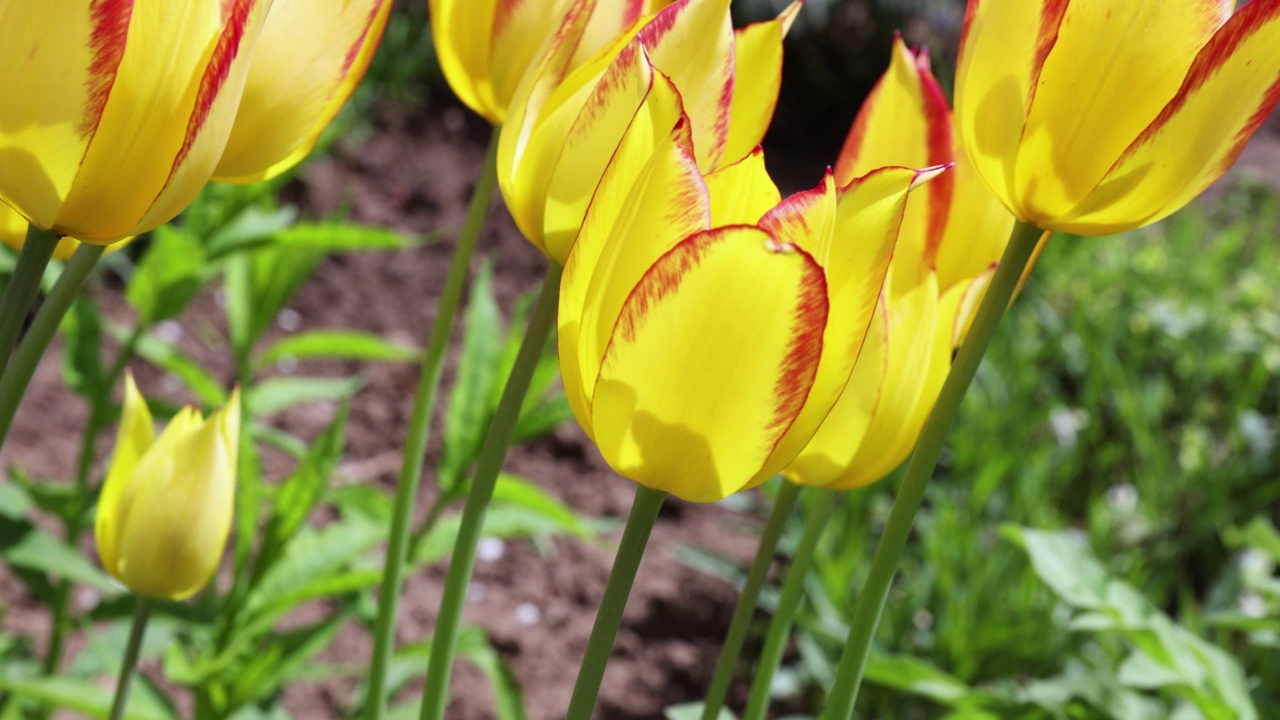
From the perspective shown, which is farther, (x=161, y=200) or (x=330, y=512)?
(x=330, y=512)

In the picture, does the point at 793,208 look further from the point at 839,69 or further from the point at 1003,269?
the point at 839,69

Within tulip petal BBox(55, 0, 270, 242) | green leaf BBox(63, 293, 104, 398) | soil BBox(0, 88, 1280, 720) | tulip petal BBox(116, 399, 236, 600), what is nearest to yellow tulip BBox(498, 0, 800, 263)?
tulip petal BBox(55, 0, 270, 242)

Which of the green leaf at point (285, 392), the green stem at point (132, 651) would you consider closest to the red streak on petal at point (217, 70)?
the green stem at point (132, 651)

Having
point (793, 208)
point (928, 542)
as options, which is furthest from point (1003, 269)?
point (928, 542)

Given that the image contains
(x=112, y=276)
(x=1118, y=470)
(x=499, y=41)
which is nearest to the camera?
(x=499, y=41)

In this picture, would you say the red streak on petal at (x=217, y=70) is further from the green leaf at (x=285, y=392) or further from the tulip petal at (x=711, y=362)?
the green leaf at (x=285, y=392)

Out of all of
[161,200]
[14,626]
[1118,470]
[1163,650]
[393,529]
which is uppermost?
[161,200]

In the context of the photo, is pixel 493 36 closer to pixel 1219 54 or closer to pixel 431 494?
pixel 1219 54

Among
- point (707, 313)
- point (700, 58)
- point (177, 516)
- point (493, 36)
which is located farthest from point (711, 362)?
point (177, 516)
